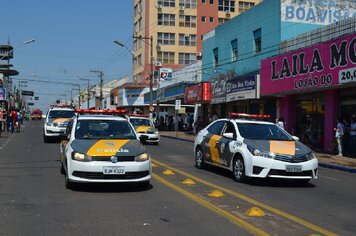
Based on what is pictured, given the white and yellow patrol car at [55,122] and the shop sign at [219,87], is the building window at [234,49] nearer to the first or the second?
the shop sign at [219,87]

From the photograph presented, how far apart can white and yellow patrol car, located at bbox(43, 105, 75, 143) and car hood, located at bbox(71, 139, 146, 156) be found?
14291mm

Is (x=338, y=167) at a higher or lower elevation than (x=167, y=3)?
lower

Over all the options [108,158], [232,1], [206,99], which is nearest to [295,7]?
[206,99]

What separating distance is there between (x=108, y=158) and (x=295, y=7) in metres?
21.6

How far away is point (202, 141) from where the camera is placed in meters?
14.5

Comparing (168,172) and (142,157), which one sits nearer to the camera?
(142,157)

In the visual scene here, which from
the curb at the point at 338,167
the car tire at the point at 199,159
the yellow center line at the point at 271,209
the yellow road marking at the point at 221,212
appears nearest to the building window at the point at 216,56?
the curb at the point at 338,167

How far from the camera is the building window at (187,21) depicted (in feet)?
274

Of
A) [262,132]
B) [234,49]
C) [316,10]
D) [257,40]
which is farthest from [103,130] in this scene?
[234,49]

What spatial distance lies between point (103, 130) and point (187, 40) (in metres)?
74.3

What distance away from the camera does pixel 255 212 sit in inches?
313

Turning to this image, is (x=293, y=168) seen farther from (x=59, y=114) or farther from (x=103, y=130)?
(x=59, y=114)

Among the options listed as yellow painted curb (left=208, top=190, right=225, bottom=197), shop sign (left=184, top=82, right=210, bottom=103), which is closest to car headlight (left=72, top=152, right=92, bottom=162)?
yellow painted curb (left=208, top=190, right=225, bottom=197)

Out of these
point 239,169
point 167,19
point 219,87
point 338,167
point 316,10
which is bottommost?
point 338,167
